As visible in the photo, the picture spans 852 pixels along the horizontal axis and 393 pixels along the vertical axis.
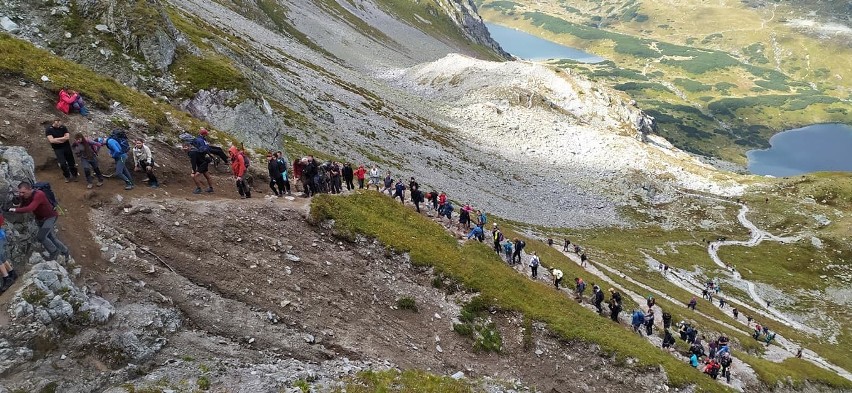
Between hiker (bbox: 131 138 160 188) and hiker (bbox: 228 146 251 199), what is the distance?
12.5 ft

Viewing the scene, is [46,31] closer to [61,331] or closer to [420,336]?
[61,331]

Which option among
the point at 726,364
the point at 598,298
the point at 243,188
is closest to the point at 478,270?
the point at 598,298

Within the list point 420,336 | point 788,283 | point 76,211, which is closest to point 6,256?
point 76,211

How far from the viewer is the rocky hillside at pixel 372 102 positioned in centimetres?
3859

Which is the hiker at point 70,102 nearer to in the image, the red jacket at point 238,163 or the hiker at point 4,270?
the red jacket at point 238,163

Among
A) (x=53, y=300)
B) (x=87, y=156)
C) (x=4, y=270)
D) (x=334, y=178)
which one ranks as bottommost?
(x=53, y=300)

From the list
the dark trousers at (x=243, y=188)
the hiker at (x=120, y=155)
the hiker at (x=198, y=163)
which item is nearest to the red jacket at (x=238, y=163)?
the dark trousers at (x=243, y=188)

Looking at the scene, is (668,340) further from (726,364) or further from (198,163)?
(198,163)

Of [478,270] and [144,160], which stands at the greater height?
[144,160]

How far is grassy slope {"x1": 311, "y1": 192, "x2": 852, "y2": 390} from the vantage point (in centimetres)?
2708

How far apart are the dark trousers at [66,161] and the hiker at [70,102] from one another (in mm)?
4399

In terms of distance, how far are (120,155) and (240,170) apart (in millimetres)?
5523

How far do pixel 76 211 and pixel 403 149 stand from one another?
57.9 m

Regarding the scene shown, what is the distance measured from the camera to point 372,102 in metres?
92.6
